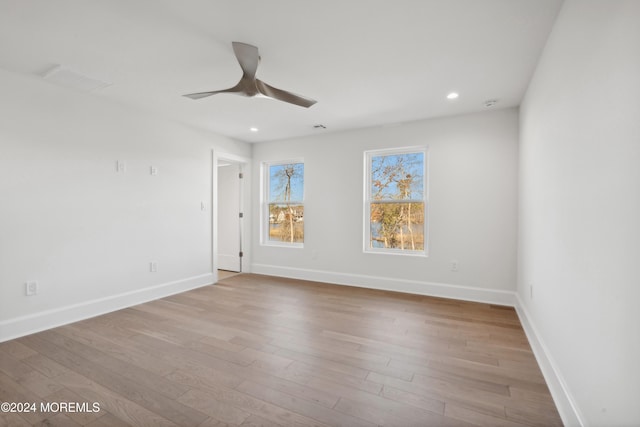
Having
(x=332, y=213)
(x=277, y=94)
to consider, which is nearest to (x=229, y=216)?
(x=332, y=213)

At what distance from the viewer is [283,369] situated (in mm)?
2125

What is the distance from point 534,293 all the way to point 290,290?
2936 millimetres

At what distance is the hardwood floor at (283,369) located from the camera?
1.65 meters

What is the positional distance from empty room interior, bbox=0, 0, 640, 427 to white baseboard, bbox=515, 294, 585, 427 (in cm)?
2

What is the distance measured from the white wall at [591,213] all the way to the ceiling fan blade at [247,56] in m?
2.00

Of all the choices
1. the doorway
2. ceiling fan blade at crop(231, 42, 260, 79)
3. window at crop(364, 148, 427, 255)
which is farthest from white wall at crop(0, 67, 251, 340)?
window at crop(364, 148, 427, 255)

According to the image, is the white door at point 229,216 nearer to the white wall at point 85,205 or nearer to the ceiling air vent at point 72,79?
the white wall at point 85,205

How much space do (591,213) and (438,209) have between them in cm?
266

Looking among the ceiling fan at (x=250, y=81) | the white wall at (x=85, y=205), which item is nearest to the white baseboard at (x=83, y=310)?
the white wall at (x=85, y=205)

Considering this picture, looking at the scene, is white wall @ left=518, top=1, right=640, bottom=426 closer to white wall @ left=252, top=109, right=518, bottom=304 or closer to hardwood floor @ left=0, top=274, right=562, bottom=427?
hardwood floor @ left=0, top=274, right=562, bottom=427

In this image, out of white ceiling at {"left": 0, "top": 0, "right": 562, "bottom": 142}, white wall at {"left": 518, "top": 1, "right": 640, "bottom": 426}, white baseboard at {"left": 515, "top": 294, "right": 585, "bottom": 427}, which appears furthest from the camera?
white ceiling at {"left": 0, "top": 0, "right": 562, "bottom": 142}

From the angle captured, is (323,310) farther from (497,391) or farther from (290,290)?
(497,391)

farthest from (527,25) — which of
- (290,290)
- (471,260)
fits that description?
(290,290)

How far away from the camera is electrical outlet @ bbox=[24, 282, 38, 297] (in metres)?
Answer: 2.72
